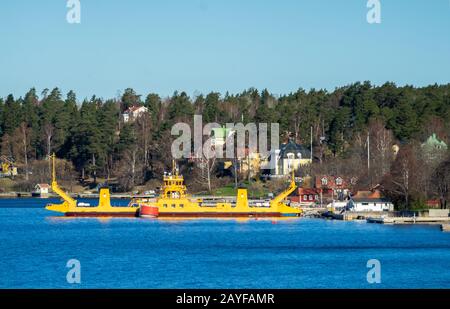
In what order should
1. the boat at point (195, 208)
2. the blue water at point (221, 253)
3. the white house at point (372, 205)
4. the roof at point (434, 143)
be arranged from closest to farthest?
the blue water at point (221, 253) < the boat at point (195, 208) < the white house at point (372, 205) < the roof at point (434, 143)

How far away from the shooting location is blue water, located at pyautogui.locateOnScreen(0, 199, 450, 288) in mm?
37406

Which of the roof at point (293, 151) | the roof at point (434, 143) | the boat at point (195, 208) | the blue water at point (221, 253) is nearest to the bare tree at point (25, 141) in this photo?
the roof at point (293, 151)

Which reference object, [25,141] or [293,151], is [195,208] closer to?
[293,151]

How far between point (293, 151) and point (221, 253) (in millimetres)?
60405

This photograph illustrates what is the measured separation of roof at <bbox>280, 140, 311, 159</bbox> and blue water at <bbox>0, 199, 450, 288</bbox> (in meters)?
34.5

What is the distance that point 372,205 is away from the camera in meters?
74.1

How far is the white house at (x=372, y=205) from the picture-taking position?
73875 mm

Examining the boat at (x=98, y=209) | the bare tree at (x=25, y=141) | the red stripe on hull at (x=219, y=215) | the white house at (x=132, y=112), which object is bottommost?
the red stripe on hull at (x=219, y=215)

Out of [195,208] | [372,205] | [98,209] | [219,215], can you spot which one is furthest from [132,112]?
[372,205]

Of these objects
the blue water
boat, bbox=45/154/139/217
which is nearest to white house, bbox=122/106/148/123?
boat, bbox=45/154/139/217

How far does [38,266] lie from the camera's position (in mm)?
42594

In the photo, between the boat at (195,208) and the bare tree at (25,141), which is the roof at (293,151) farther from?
the bare tree at (25,141)

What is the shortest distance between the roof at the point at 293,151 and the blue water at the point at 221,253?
113 feet

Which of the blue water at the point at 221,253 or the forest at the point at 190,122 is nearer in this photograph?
the blue water at the point at 221,253
